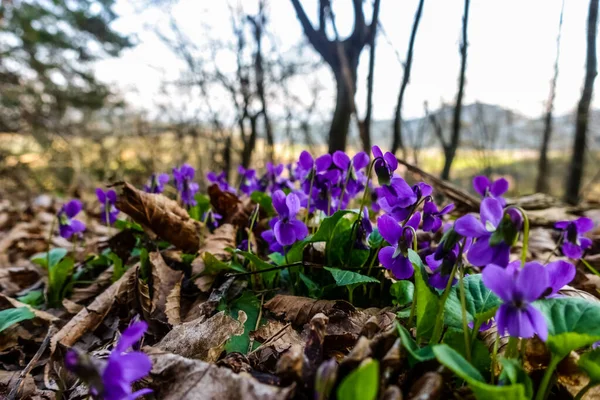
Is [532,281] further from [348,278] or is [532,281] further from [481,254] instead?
[348,278]

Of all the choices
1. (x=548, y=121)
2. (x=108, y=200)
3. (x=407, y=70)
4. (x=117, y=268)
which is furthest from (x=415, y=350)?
(x=548, y=121)

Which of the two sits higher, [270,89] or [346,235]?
[270,89]

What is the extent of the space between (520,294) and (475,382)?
0.18 metres

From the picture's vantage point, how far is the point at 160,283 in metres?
1.62

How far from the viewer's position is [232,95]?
6.15m

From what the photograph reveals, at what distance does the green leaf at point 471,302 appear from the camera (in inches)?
38.6

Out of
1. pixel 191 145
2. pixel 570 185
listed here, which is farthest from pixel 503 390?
pixel 191 145

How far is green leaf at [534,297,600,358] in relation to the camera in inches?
30.7

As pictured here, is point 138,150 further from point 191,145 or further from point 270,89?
point 270,89

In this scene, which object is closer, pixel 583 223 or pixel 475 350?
pixel 475 350

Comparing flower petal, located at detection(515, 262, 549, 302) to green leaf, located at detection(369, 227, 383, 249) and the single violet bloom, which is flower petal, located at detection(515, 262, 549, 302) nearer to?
the single violet bloom

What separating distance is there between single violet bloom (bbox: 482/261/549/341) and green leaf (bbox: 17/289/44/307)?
5.87 ft

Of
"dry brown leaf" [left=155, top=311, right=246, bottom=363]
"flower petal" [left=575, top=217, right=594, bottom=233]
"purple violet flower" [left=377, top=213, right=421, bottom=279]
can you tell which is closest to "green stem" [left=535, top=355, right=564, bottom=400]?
"purple violet flower" [left=377, top=213, right=421, bottom=279]

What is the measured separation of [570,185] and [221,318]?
5.42 metres
